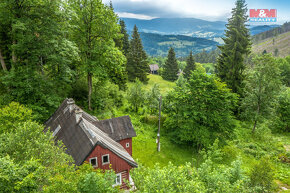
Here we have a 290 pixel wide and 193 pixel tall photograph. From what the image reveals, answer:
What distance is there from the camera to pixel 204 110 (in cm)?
2388

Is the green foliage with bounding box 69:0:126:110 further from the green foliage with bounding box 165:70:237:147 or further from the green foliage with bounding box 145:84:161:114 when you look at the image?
the green foliage with bounding box 165:70:237:147

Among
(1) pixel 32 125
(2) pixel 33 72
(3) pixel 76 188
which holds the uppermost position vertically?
(2) pixel 33 72

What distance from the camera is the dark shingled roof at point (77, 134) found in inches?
603

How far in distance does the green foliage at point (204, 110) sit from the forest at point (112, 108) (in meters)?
0.13

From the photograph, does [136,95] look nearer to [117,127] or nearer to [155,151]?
[155,151]

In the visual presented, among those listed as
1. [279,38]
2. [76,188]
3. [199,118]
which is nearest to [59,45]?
[76,188]

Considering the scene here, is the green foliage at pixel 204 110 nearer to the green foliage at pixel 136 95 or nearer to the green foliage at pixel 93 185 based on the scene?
the green foliage at pixel 136 95

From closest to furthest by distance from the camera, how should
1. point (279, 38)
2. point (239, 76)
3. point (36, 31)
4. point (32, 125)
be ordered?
point (32, 125)
point (36, 31)
point (239, 76)
point (279, 38)

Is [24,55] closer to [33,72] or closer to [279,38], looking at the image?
[33,72]

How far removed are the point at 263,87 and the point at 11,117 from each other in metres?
32.9

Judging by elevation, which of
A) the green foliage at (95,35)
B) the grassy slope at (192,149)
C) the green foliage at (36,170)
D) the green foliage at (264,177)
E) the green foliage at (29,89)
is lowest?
the grassy slope at (192,149)

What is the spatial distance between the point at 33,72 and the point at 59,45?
403 centimetres

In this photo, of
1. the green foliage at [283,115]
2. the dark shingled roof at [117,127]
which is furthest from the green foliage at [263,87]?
the dark shingled roof at [117,127]

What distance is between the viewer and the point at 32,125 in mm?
11492
